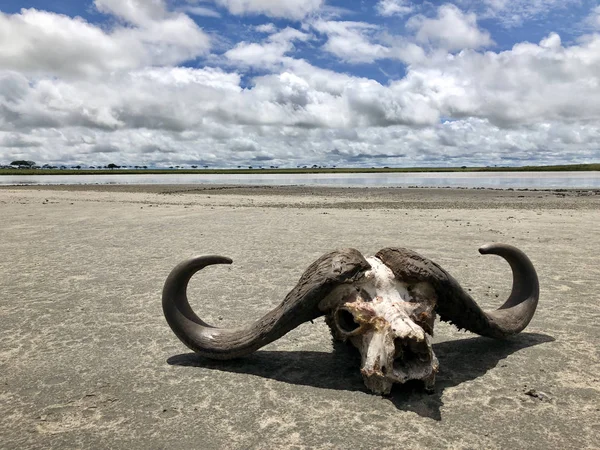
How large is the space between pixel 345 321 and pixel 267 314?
69cm

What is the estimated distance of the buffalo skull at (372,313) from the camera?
337 cm

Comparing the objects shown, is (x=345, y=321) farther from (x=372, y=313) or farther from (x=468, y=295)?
(x=468, y=295)

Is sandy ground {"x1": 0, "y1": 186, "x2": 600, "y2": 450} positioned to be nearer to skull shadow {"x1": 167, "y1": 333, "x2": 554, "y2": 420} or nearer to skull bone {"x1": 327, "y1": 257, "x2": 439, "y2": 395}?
skull shadow {"x1": 167, "y1": 333, "x2": 554, "y2": 420}

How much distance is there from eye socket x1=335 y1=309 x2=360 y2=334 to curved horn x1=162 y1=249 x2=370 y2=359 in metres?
0.18

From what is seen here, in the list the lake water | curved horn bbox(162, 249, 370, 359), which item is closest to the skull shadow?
curved horn bbox(162, 249, 370, 359)

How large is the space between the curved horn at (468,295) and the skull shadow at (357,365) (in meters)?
0.30

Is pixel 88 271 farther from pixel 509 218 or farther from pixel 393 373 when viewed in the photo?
pixel 509 218

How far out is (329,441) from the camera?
3088mm

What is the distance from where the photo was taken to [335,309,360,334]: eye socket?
12.5 ft

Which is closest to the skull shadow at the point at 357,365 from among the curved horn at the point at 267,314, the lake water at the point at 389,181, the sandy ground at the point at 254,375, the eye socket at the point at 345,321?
the sandy ground at the point at 254,375

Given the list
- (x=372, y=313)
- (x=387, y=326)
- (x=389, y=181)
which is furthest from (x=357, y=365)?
(x=389, y=181)

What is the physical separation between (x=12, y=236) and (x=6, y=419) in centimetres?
1065

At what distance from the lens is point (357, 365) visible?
426cm

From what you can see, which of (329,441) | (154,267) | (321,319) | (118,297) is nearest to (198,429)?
(329,441)
